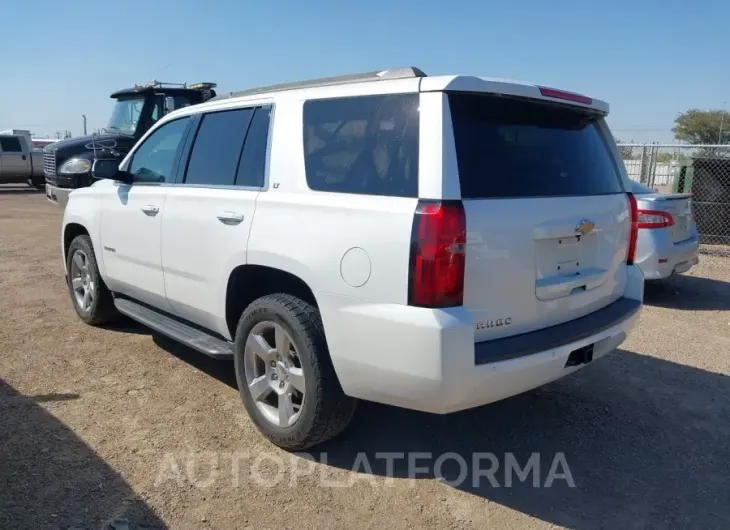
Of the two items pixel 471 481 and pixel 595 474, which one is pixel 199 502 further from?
pixel 595 474

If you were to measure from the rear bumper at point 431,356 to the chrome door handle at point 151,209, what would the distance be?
6.17 ft

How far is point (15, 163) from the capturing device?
21.4 m

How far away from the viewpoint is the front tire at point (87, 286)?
5496 mm

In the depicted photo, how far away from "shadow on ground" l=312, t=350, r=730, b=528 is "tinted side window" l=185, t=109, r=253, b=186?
6.02 feet

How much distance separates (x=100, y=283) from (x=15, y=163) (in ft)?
62.6

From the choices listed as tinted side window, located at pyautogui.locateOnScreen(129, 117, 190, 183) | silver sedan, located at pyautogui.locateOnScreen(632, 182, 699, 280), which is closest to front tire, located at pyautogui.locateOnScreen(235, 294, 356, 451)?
tinted side window, located at pyautogui.locateOnScreen(129, 117, 190, 183)

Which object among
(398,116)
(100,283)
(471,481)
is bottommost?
(471,481)

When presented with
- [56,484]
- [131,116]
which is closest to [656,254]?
[56,484]

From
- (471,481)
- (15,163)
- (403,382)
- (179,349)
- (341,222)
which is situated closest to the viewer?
(403,382)

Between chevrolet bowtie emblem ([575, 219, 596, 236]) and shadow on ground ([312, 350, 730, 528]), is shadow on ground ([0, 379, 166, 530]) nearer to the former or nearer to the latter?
shadow on ground ([312, 350, 730, 528])

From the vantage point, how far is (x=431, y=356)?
2.73 meters

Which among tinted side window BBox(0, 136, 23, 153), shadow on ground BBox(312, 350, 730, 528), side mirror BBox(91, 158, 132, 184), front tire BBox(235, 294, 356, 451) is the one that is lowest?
shadow on ground BBox(312, 350, 730, 528)

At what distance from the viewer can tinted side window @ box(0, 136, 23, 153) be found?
21234 mm

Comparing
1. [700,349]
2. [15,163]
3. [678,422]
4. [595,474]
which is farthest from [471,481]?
[15,163]
